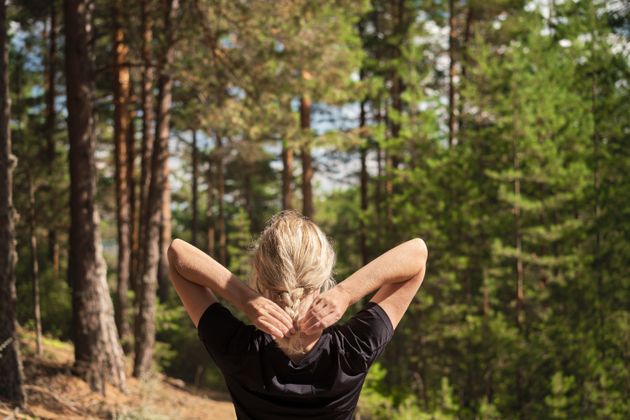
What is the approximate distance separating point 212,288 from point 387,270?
59 cm

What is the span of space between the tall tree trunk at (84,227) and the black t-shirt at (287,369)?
8264mm

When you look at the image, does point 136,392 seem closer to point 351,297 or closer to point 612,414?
point 612,414

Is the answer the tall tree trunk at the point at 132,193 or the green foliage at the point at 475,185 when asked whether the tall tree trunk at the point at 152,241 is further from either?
the tall tree trunk at the point at 132,193

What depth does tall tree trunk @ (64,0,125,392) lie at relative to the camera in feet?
31.9

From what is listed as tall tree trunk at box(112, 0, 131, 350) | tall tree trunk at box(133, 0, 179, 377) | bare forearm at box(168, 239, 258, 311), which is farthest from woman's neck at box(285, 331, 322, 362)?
tall tree trunk at box(112, 0, 131, 350)

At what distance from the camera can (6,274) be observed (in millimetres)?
7719

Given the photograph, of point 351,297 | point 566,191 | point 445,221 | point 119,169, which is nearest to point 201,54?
point 119,169

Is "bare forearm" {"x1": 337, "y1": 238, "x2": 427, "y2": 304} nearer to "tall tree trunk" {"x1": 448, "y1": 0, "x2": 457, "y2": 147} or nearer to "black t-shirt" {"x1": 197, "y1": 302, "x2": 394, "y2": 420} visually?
"black t-shirt" {"x1": 197, "y1": 302, "x2": 394, "y2": 420}

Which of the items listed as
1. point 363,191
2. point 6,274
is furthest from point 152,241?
point 363,191

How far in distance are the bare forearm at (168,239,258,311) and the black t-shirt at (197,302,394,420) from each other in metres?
0.12

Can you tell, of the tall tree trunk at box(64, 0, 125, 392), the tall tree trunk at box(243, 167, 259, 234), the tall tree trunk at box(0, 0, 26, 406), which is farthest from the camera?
the tall tree trunk at box(243, 167, 259, 234)

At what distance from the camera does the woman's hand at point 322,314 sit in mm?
1937

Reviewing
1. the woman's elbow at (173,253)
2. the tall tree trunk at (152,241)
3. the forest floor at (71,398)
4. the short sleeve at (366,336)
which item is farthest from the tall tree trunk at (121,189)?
the short sleeve at (366,336)

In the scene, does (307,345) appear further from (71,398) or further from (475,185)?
(475,185)
